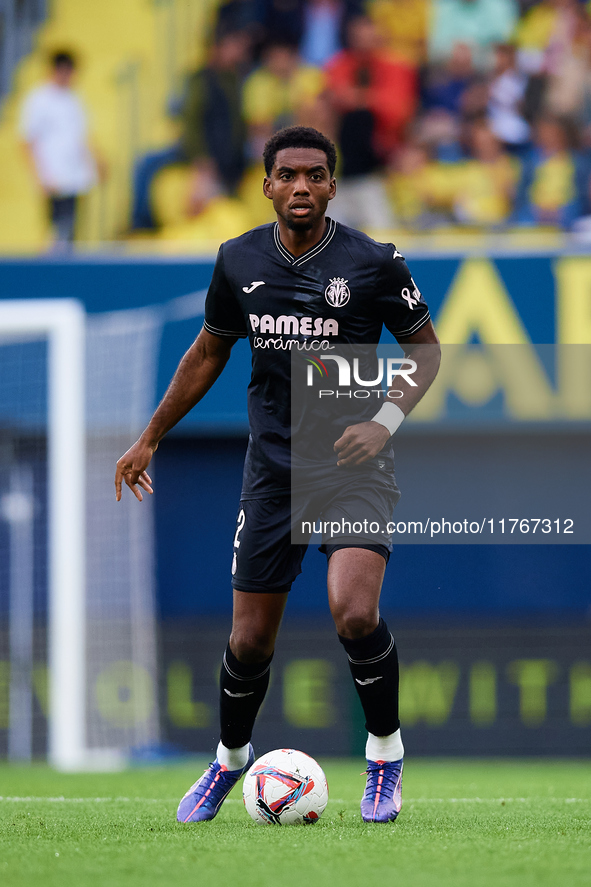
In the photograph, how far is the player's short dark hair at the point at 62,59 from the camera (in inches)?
452

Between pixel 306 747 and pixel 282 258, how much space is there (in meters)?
5.46

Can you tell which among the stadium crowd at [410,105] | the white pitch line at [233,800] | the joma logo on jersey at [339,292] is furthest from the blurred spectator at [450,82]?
the joma logo on jersey at [339,292]

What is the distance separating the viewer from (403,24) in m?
11.9

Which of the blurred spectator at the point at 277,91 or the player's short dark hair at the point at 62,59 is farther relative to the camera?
the player's short dark hair at the point at 62,59

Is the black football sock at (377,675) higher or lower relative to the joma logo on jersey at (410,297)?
lower

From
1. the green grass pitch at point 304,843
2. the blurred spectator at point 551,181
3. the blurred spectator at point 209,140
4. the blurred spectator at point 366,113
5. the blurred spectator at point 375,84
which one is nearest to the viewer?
the green grass pitch at point 304,843

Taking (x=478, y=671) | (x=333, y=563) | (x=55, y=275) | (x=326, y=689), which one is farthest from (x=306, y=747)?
(x=333, y=563)

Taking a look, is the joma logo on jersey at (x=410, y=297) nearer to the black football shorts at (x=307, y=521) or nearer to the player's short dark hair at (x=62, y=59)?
the black football shorts at (x=307, y=521)

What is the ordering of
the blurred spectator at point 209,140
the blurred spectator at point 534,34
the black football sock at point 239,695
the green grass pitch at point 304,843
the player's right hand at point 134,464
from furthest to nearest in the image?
the blurred spectator at point 534,34 → the blurred spectator at point 209,140 → the player's right hand at point 134,464 → the black football sock at point 239,695 → the green grass pitch at point 304,843

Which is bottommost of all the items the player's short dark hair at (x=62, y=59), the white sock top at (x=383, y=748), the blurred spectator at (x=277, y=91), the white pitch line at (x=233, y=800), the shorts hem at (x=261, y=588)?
the white pitch line at (x=233, y=800)

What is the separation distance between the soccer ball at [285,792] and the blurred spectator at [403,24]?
9.02 m

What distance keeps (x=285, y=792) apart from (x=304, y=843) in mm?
461

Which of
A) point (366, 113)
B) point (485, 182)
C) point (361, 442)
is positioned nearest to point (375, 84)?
point (366, 113)

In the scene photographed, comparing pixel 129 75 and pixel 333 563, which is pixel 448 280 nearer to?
pixel 129 75
